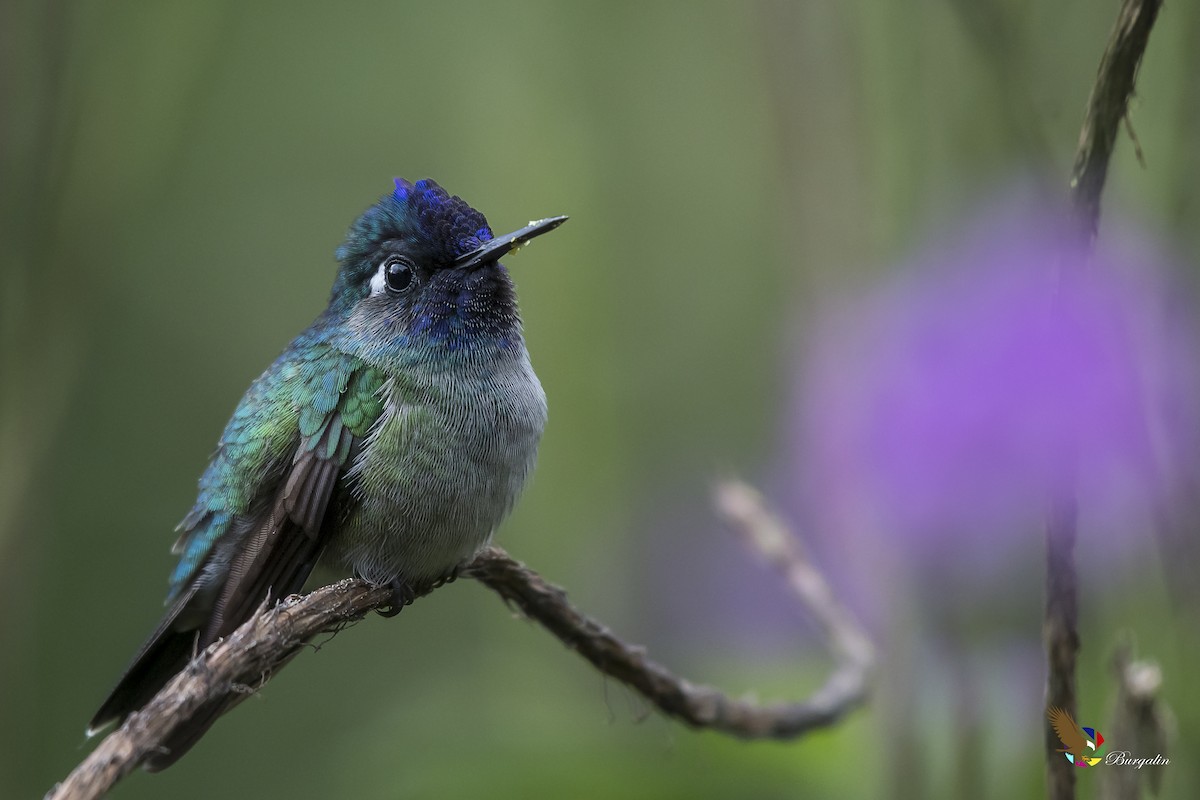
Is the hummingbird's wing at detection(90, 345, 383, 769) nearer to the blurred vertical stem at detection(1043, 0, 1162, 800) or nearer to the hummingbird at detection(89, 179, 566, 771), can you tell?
the hummingbird at detection(89, 179, 566, 771)

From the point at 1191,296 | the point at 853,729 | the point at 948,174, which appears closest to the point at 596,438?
the point at 853,729

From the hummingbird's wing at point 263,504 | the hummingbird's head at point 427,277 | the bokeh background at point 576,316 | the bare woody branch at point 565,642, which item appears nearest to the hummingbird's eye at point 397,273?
the hummingbird's head at point 427,277

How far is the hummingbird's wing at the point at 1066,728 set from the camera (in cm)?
155

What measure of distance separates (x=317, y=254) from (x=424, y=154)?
0.69 metres

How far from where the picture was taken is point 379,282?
3.11m

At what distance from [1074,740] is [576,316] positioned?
6.65 feet

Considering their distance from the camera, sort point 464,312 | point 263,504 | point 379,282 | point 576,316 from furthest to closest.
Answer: point 576,316 < point 379,282 < point 464,312 < point 263,504

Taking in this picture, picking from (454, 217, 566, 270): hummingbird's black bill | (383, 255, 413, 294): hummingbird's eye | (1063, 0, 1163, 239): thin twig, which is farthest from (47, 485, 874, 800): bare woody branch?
(1063, 0, 1163, 239): thin twig

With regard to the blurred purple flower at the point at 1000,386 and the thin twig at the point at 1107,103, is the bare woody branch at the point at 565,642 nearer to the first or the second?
the blurred purple flower at the point at 1000,386

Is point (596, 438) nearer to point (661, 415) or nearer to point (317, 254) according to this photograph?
point (661, 415)

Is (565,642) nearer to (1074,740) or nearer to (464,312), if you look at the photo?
(1074,740)

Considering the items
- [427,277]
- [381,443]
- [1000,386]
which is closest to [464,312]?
[427,277]

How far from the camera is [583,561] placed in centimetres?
344

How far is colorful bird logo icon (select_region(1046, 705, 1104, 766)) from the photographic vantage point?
1556 mm
